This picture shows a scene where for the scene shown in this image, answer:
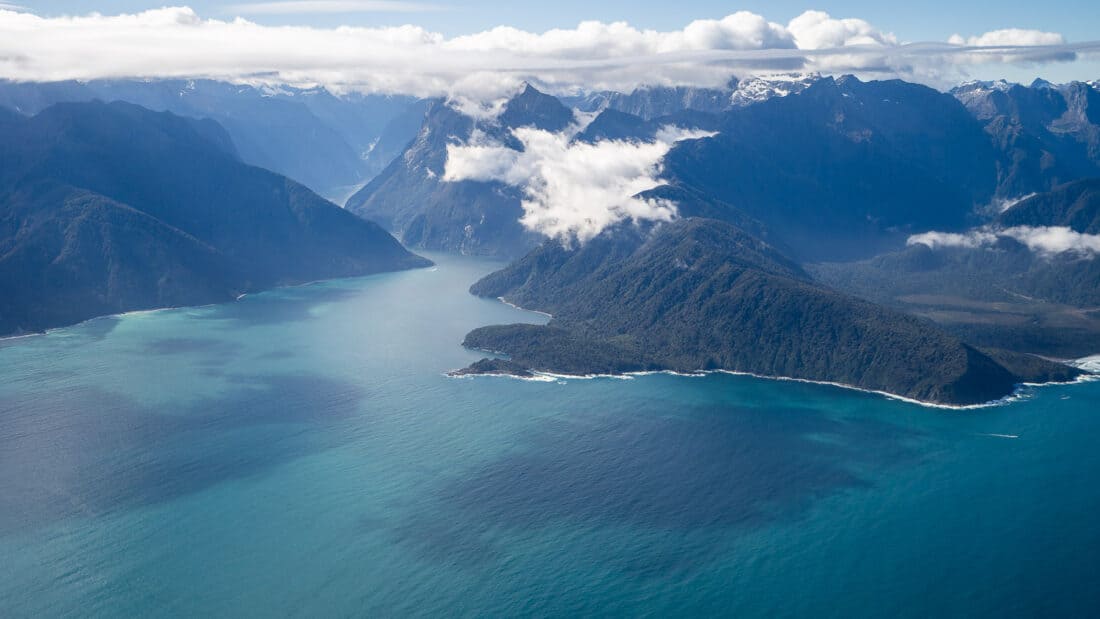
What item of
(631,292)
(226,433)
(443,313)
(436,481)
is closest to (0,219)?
(443,313)

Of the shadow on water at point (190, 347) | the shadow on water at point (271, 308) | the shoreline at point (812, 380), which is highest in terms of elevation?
the shoreline at point (812, 380)

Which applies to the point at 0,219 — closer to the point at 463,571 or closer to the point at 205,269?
the point at 205,269

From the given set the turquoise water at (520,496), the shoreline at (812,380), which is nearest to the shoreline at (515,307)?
the shoreline at (812,380)

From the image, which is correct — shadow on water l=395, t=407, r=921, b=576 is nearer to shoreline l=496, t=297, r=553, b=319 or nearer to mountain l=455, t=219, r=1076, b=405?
mountain l=455, t=219, r=1076, b=405

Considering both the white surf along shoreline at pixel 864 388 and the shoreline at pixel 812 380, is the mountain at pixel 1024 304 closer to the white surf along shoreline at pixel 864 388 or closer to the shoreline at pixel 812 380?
the white surf along shoreline at pixel 864 388

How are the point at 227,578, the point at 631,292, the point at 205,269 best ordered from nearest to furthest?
the point at 227,578 → the point at 631,292 → the point at 205,269

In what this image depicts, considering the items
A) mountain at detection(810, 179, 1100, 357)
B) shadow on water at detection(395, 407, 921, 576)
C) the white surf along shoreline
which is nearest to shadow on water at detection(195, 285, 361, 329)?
the white surf along shoreline
